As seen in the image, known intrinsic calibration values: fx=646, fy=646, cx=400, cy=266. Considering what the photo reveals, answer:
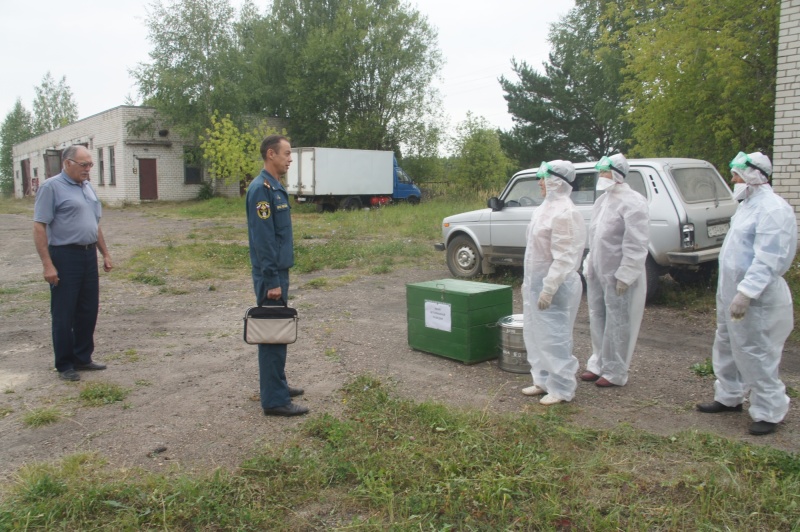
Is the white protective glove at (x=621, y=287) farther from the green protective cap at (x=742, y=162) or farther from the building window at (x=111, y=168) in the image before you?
the building window at (x=111, y=168)

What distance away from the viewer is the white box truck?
26.8 meters

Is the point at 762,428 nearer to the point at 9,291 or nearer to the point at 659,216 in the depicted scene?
the point at 659,216

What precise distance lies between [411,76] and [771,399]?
Answer: 3339cm

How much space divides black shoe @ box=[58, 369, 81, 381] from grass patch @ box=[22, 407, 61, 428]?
849 mm

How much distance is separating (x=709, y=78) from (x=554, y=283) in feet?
34.3

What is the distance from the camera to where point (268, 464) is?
148 inches

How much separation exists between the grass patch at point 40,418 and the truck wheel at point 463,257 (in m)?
7.07

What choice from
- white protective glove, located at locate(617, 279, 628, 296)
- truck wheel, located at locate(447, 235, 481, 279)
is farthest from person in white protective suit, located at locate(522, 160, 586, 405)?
truck wheel, located at locate(447, 235, 481, 279)

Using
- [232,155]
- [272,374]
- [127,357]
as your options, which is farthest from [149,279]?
[232,155]

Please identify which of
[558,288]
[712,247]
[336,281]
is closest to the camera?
[558,288]

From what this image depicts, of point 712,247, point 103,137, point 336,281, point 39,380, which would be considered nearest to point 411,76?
point 103,137

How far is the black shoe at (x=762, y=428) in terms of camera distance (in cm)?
425

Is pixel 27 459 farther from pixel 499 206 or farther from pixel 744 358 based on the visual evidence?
pixel 499 206

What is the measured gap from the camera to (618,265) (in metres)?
5.29
